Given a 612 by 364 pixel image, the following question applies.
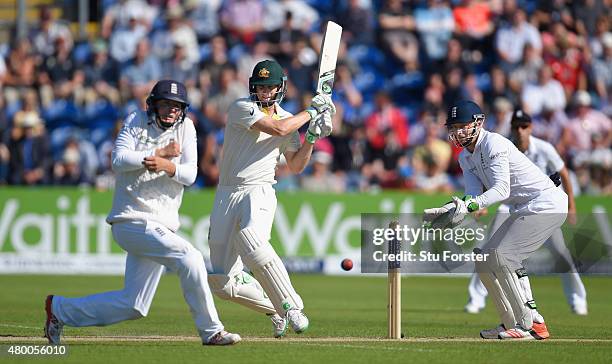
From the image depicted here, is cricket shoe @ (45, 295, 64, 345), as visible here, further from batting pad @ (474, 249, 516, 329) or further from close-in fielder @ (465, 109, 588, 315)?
close-in fielder @ (465, 109, 588, 315)

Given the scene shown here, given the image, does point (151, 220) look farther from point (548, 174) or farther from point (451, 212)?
point (548, 174)

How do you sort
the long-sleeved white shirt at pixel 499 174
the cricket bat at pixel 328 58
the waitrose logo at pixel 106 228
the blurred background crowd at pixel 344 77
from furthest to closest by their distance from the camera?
the blurred background crowd at pixel 344 77
the waitrose logo at pixel 106 228
the cricket bat at pixel 328 58
the long-sleeved white shirt at pixel 499 174

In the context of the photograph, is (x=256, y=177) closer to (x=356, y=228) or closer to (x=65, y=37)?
(x=356, y=228)

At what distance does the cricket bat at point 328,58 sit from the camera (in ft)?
38.4

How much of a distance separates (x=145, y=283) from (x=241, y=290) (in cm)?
160

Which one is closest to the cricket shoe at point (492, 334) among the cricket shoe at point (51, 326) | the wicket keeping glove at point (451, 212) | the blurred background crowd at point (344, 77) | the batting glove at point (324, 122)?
the wicket keeping glove at point (451, 212)

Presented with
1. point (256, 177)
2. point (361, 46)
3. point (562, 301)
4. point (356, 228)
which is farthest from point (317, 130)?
point (361, 46)

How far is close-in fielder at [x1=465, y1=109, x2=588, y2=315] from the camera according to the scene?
13.4m

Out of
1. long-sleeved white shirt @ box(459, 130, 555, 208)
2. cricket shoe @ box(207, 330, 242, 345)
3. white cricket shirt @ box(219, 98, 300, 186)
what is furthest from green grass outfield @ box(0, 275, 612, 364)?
white cricket shirt @ box(219, 98, 300, 186)

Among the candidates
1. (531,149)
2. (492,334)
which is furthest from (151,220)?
(531,149)

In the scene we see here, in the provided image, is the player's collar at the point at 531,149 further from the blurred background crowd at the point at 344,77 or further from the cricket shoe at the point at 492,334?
the blurred background crowd at the point at 344,77

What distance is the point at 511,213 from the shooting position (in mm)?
11711

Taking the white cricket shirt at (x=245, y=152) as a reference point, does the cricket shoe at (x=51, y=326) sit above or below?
below

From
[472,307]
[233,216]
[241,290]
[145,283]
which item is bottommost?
[472,307]
